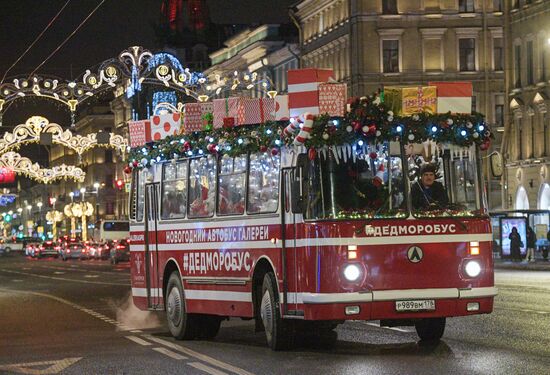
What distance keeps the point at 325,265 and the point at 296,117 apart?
186cm

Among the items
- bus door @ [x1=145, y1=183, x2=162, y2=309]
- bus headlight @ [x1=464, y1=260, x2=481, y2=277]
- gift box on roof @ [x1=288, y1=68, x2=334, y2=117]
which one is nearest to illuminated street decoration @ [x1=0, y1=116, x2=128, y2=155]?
bus door @ [x1=145, y1=183, x2=162, y2=309]

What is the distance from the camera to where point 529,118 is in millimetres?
69812

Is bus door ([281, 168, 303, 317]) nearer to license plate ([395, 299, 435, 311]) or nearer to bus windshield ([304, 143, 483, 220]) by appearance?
bus windshield ([304, 143, 483, 220])

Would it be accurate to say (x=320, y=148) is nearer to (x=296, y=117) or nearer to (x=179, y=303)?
(x=296, y=117)

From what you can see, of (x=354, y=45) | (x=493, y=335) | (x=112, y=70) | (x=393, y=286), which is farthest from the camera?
(x=354, y=45)

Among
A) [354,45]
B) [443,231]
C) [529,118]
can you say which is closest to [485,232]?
[443,231]

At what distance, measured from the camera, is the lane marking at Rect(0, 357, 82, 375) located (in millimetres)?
15805

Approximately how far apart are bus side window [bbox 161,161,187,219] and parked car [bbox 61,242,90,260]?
7565 cm

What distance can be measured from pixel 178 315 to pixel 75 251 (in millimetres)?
77831

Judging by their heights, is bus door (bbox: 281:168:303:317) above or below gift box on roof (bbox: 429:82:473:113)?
below

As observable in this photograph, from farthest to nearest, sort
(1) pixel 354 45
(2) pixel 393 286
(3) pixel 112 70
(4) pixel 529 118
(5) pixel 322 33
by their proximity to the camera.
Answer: (5) pixel 322 33, (1) pixel 354 45, (4) pixel 529 118, (3) pixel 112 70, (2) pixel 393 286

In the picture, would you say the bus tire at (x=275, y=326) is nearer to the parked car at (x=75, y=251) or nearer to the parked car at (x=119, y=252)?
the parked car at (x=119, y=252)

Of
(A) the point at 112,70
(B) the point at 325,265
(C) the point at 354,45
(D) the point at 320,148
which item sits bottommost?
(B) the point at 325,265

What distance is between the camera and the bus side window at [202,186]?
63.5 feet
